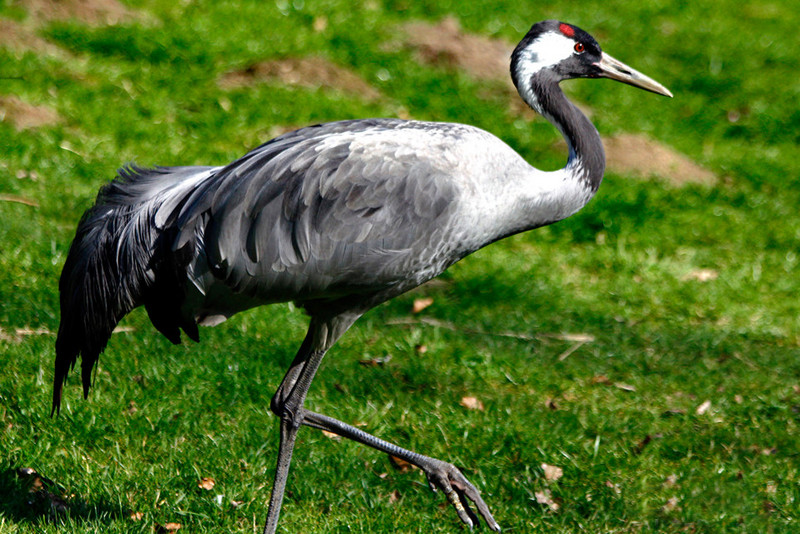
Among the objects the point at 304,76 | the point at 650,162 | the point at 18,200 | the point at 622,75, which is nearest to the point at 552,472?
the point at 622,75

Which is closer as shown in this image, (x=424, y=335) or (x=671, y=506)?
(x=671, y=506)

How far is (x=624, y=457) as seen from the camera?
4.54 meters

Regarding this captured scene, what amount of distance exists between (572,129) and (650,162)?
3920mm

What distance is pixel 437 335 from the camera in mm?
5488

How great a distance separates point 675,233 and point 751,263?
0.55m

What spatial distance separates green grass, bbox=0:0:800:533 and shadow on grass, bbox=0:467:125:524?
1 centimetres

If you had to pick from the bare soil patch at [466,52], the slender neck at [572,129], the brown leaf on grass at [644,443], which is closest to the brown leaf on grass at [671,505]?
the brown leaf on grass at [644,443]

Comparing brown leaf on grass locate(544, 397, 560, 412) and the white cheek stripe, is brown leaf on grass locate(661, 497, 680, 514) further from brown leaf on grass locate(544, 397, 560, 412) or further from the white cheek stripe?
the white cheek stripe

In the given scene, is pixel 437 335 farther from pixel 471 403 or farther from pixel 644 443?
pixel 644 443

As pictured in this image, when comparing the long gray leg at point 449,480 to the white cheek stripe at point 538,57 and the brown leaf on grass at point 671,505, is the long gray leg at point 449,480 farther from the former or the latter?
the white cheek stripe at point 538,57

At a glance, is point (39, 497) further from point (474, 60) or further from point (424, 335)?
point (474, 60)

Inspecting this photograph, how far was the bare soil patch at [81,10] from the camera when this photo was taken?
8.23 metres

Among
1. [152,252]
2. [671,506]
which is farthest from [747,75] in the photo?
[152,252]

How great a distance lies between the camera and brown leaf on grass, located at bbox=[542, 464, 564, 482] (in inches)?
171
